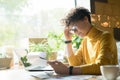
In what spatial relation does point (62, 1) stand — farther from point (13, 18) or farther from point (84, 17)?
point (84, 17)

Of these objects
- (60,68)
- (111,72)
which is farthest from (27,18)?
(111,72)

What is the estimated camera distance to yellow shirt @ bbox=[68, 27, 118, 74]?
156 cm

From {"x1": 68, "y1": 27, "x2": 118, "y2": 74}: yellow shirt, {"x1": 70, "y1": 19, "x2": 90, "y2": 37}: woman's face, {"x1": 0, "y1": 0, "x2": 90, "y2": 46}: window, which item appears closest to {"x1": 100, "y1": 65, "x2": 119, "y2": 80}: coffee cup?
{"x1": 68, "y1": 27, "x2": 118, "y2": 74}: yellow shirt

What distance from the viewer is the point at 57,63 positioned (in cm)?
158

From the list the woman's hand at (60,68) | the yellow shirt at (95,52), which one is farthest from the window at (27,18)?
the woman's hand at (60,68)

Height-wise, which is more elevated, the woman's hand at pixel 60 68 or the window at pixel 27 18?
the window at pixel 27 18

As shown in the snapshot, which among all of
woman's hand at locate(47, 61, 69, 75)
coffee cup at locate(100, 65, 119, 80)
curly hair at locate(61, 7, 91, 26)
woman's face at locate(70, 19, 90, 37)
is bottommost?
woman's hand at locate(47, 61, 69, 75)

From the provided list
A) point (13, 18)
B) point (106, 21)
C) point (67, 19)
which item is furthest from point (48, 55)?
point (106, 21)

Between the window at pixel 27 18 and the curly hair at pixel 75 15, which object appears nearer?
the curly hair at pixel 75 15

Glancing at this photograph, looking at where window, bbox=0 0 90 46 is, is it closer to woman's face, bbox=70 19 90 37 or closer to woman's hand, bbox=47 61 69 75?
woman's face, bbox=70 19 90 37

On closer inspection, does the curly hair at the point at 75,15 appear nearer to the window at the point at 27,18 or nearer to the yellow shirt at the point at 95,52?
the yellow shirt at the point at 95,52

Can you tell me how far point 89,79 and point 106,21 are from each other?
1.58 m

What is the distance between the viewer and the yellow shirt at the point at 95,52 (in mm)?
1564

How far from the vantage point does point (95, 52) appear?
6.16 feet
